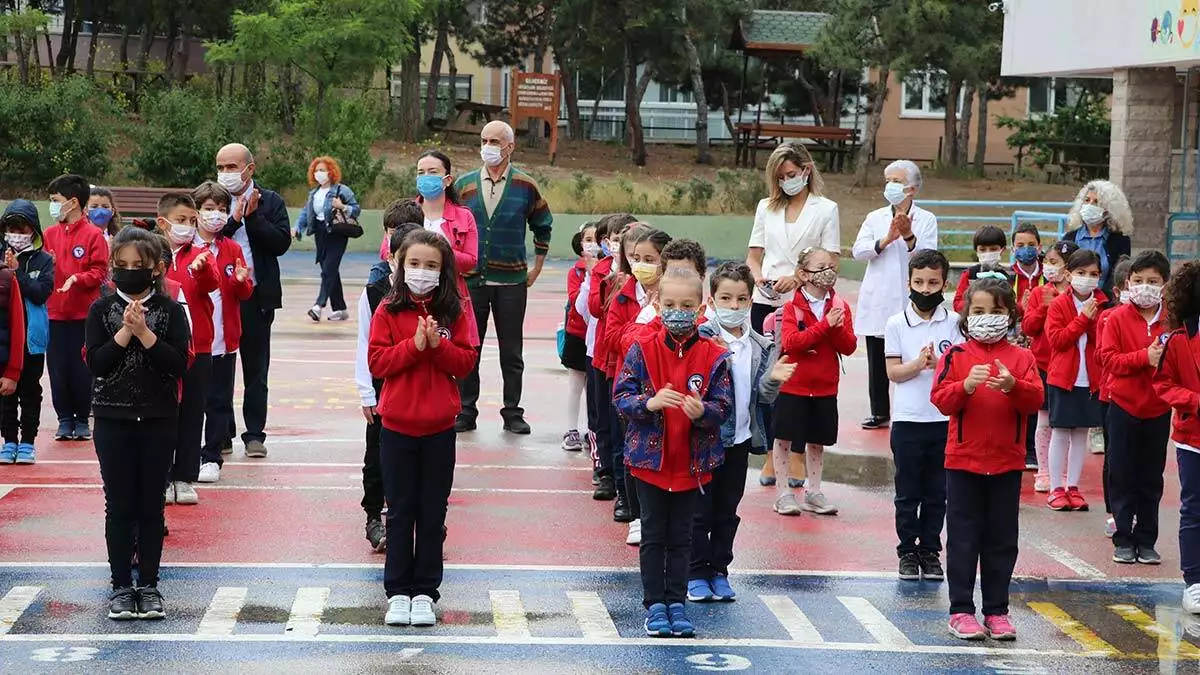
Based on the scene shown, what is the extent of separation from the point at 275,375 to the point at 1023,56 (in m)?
12.0

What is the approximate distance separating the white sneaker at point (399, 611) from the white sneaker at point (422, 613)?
0.02 meters

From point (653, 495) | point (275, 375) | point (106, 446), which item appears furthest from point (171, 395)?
point (275, 375)

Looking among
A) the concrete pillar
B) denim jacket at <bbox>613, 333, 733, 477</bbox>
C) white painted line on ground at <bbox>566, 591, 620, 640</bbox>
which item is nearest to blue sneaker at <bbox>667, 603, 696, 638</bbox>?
white painted line on ground at <bbox>566, 591, 620, 640</bbox>

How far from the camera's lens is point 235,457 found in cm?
1191

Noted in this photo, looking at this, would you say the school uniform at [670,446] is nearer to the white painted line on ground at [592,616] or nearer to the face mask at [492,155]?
the white painted line on ground at [592,616]

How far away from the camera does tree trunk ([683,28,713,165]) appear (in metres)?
41.6

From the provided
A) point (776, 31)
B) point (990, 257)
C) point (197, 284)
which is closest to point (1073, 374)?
point (990, 257)

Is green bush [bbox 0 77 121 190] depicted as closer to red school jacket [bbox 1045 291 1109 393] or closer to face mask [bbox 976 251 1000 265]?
face mask [bbox 976 251 1000 265]

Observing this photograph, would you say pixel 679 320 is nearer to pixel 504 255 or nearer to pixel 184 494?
pixel 184 494

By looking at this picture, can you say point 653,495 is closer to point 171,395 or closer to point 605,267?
point 171,395

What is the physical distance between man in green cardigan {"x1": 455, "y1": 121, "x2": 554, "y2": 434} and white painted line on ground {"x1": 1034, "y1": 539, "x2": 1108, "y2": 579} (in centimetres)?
462

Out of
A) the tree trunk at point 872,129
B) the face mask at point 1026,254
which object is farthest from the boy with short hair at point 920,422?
the tree trunk at point 872,129

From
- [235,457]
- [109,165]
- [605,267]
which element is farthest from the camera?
[109,165]

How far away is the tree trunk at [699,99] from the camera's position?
136 feet
